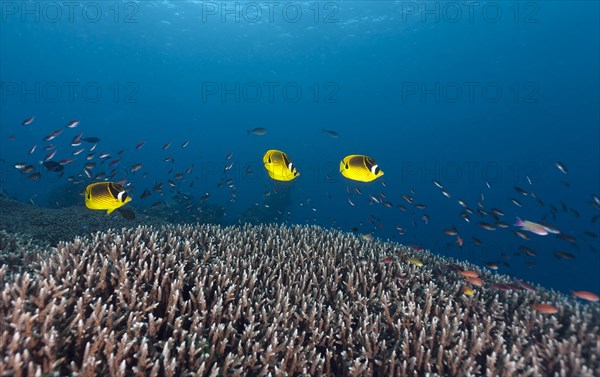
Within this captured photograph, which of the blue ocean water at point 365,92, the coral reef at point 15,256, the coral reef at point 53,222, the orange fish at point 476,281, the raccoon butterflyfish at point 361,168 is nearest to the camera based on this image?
the coral reef at point 15,256

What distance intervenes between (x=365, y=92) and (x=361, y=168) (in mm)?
85411

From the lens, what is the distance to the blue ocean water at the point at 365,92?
5041 centimetres

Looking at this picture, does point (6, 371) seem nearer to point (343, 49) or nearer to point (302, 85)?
point (343, 49)

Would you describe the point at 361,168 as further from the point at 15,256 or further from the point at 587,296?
the point at 15,256

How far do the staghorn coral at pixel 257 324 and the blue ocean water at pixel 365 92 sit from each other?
26.5 metres

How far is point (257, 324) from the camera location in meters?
3.30

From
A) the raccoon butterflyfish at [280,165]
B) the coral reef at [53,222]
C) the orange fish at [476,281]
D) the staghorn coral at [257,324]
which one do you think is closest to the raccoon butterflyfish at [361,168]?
the raccoon butterflyfish at [280,165]

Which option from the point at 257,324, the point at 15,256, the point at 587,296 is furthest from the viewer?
the point at 15,256

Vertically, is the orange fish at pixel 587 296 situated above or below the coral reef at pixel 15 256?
below

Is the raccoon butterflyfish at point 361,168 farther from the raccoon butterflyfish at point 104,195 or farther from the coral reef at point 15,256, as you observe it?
the coral reef at point 15,256

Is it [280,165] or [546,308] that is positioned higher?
[280,165]

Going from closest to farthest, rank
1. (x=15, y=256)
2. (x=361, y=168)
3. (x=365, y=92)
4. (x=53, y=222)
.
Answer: (x=361, y=168) < (x=15, y=256) < (x=53, y=222) < (x=365, y=92)

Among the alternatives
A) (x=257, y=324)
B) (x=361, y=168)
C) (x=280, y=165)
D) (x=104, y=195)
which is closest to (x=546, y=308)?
(x=361, y=168)

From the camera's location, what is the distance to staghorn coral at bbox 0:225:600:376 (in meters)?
2.56
